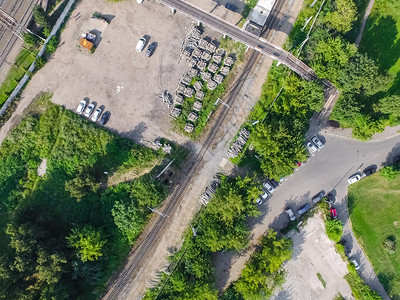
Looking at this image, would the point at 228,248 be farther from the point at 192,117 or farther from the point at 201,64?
the point at 201,64

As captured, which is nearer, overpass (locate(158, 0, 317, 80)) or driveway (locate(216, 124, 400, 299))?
overpass (locate(158, 0, 317, 80))

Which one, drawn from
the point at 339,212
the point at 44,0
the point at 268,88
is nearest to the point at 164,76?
the point at 268,88

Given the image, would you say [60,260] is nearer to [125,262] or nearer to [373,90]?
[125,262]

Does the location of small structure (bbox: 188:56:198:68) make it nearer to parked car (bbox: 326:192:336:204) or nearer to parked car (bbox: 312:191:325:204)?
parked car (bbox: 312:191:325:204)

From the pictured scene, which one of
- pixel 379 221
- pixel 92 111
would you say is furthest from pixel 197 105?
pixel 379 221

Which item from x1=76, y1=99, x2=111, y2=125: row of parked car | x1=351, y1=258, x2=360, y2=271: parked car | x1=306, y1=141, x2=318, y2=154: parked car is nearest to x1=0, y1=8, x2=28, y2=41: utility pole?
x1=76, y1=99, x2=111, y2=125: row of parked car

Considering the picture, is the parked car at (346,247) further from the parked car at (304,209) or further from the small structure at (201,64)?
the small structure at (201,64)
